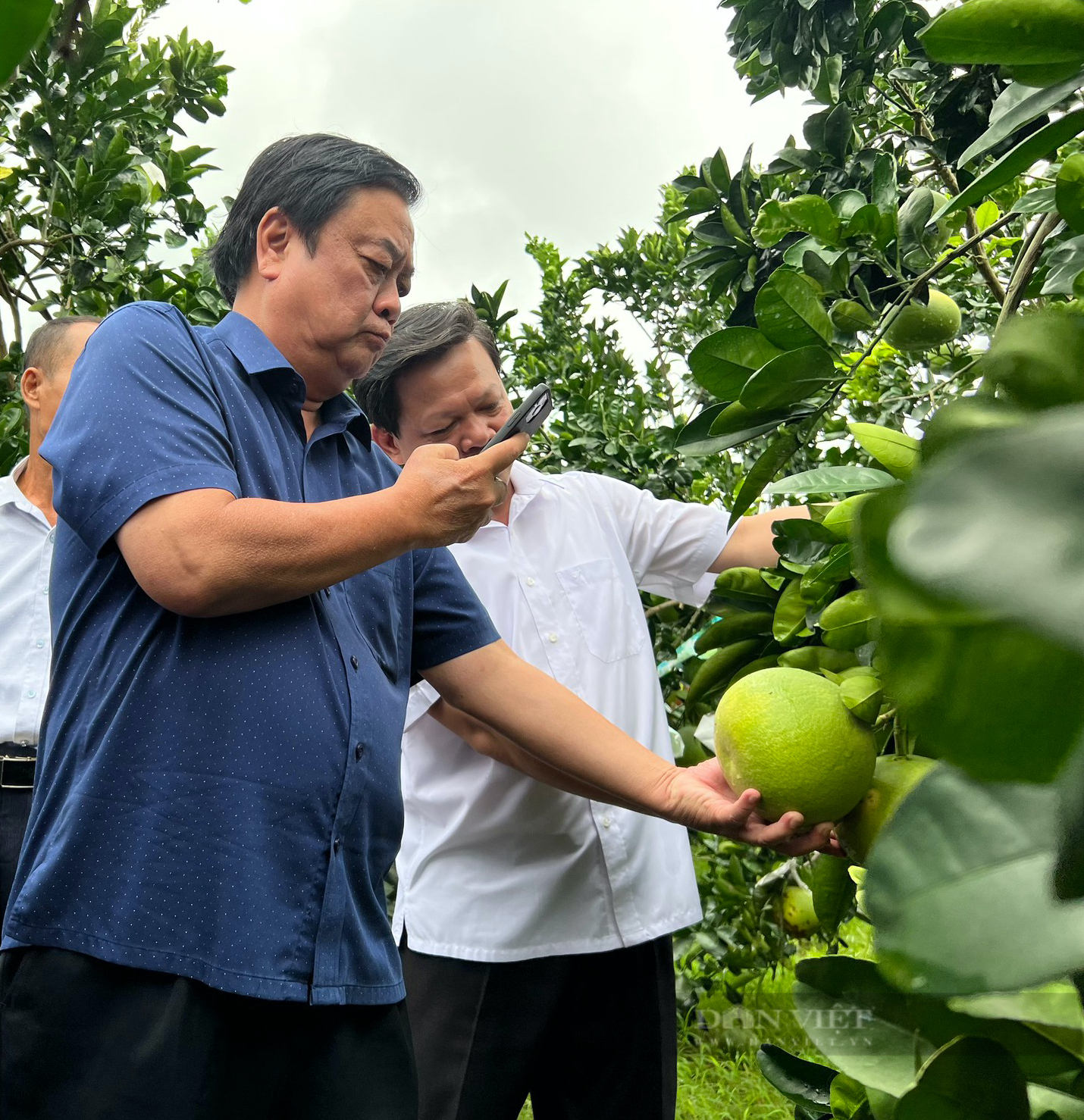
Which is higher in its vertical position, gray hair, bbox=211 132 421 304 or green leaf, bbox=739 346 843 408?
gray hair, bbox=211 132 421 304

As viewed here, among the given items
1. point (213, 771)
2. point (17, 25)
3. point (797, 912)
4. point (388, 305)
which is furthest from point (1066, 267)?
point (797, 912)

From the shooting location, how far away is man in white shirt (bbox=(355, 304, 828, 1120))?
1802mm

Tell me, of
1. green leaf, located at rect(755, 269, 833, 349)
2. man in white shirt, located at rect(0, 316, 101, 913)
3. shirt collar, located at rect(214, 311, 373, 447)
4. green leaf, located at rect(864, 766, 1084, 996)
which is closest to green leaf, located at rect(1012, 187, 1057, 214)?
green leaf, located at rect(755, 269, 833, 349)

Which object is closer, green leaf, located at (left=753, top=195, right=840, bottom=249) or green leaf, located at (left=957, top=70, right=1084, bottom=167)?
green leaf, located at (left=957, top=70, right=1084, bottom=167)

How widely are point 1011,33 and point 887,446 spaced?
30 cm

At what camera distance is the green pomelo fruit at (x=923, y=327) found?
1119 mm

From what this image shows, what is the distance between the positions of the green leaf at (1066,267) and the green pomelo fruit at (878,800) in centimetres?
30

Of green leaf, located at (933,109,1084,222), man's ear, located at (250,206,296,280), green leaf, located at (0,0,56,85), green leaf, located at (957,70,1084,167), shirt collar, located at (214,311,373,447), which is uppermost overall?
man's ear, located at (250,206,296,280)

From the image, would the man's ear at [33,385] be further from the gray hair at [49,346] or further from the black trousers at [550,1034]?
the black trousers at [550,1034]

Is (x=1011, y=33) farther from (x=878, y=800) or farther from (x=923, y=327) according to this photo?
(x=923, y=327)

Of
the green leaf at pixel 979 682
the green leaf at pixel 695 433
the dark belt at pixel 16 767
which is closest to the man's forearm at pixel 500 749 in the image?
the green leaf at pixel 695 433

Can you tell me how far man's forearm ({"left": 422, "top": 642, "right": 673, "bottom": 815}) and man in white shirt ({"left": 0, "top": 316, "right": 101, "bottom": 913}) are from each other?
1.04 metres

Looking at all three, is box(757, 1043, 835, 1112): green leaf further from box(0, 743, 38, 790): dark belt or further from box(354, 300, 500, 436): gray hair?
box(0, 743, 38, 790): dark belt

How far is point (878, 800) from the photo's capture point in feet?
2.62
